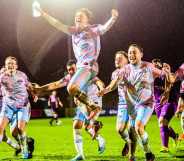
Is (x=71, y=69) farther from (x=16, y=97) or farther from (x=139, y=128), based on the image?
(x=139, y=128)

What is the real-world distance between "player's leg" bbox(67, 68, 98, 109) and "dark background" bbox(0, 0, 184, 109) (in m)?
39.3

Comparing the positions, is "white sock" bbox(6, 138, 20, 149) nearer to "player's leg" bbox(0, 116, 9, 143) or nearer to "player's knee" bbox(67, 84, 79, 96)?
"player's leg" bbox(0, 116, 9, 143)

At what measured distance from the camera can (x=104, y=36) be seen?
53.0m

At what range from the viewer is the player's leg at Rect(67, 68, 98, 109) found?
10789 millimetres

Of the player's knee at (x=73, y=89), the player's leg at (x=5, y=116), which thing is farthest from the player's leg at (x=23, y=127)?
the player's knee at (x=73, y=89)

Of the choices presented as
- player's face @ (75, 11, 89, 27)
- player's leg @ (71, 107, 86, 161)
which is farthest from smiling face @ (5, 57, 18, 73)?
player's face @ (75, 11, 89, 27)

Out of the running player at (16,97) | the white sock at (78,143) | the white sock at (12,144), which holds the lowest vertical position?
the white sock at (12,144)

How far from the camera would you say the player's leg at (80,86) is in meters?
10.8

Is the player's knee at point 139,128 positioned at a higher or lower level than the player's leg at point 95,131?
higher

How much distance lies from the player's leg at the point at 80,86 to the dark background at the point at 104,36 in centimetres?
3935

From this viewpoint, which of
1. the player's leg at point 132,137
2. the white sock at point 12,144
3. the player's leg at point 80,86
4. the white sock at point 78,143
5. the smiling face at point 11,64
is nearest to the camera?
the player's leg at point 80,86

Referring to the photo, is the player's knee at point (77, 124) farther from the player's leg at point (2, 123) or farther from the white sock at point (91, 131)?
the white sock at point (91, 131)

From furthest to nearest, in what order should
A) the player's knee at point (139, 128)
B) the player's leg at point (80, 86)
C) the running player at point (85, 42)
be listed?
1. the running player at point (85, 42)
2. the player's leg at point (80, 86)
3. the player's knee at point (139, 128)

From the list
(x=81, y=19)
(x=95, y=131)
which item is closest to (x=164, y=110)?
(x=95, y=131)
